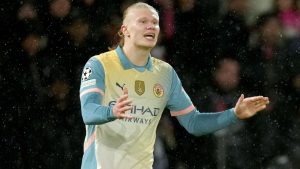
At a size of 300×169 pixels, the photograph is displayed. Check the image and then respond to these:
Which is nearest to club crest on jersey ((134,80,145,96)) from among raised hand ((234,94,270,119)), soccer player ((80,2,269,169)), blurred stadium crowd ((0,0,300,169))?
soccer player ((80,2,269,169))

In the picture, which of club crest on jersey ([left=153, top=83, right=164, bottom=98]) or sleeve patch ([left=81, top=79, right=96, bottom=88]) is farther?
club crest on jersey ([left=153, top=83, right=164, bottom=98])

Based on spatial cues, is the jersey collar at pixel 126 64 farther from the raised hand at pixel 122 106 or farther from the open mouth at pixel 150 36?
the raised hand at pixel 122 106

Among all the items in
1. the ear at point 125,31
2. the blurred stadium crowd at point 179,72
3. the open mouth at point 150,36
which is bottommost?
the blurred stadium crowd at point 179,72

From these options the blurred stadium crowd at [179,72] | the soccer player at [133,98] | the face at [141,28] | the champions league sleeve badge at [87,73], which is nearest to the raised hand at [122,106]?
the soccer player at [133,98]

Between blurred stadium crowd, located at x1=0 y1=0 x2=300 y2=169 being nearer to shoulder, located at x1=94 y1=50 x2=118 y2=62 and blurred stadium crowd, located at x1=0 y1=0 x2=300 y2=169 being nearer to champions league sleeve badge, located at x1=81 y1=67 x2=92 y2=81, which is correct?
shoulder, located at x1=94 y1=50 x2=118 y2=62

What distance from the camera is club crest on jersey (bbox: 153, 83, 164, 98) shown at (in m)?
2.69

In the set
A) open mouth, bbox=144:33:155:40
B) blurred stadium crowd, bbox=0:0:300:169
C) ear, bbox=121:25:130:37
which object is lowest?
blurred stadium crowd, bbox=0:0:300:169

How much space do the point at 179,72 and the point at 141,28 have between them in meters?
1.59

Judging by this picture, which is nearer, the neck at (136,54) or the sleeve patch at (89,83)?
the sleeve patch at (89,83)

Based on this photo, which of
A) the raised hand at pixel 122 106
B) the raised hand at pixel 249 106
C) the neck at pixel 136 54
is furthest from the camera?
the neck at pixel 136 54

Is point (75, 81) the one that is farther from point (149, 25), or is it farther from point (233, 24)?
point (149, 25)

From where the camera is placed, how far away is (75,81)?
416 cm

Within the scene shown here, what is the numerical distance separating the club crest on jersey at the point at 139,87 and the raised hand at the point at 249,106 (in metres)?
0.42

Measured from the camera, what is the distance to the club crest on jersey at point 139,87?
2629mm
